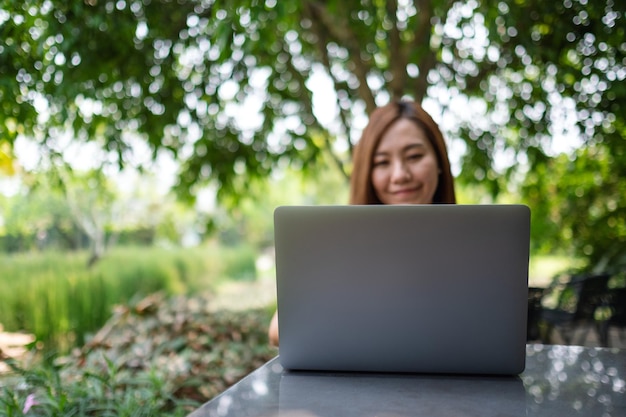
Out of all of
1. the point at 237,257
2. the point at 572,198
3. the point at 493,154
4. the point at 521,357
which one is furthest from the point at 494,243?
the point at 237,257

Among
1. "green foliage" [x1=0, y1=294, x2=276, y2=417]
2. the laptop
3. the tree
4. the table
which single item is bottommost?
"green foliage" [x1=0, y1=294, x2=276, y2=417]

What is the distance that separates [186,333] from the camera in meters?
3.80

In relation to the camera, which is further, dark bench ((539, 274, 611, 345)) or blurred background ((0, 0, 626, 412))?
dark bench ((539, 274, 611, 345))

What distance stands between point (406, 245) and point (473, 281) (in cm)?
13

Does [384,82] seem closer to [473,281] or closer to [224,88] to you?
[224,88]

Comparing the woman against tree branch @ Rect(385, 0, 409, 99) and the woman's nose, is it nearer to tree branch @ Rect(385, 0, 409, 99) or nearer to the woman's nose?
the woman's nose

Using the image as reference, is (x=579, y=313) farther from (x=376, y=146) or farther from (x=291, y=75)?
(x=291, y=75)

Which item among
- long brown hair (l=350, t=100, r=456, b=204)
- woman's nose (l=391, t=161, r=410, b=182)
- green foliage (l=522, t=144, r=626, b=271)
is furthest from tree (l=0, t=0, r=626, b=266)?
woman's nose (l=391, t=161, r=410, b=182)

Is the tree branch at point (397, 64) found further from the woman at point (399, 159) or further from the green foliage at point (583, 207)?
the woman at point (399, 159)

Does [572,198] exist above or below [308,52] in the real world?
below

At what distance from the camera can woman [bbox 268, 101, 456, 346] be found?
1.99 meters

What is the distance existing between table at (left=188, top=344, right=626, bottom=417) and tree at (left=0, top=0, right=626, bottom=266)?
1.43 meters

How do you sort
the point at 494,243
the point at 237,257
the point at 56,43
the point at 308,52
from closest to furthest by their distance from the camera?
the point at 494,243, the point at 56,43, the point at 308,52, the point at 237,257

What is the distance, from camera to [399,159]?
78.9 inches
